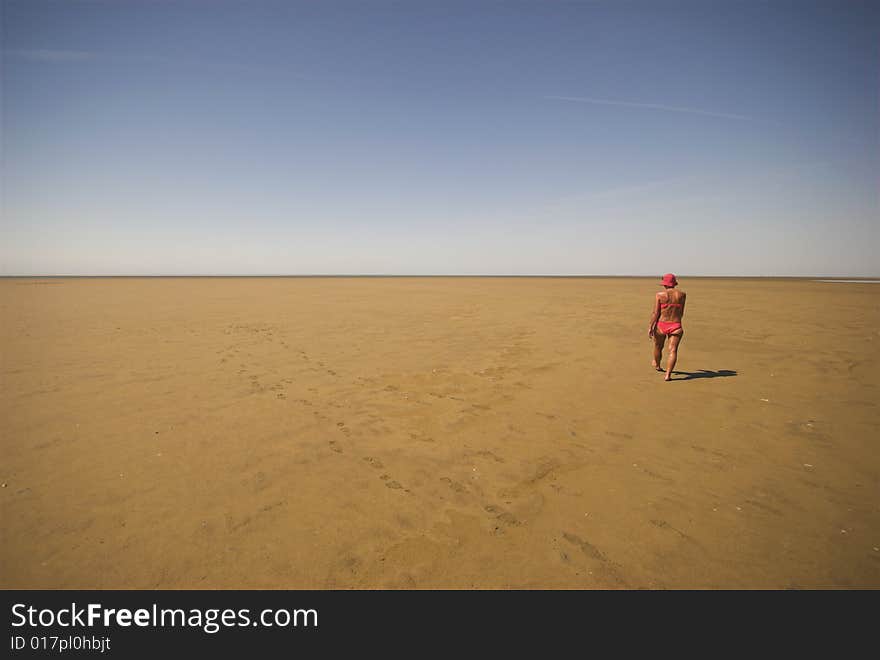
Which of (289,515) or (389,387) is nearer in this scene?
(289,515)

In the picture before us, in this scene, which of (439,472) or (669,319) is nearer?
(439,472)

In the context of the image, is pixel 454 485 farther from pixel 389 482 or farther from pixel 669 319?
pixel 669 319

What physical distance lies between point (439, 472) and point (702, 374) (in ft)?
22.9

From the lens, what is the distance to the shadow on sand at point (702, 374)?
312 inches

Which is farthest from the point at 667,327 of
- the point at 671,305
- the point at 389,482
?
the point at 389,482

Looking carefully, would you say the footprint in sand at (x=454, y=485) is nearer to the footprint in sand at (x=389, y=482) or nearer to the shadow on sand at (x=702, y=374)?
the footprint in sand at (x=389, y=482)

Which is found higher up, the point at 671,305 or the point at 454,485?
the point at 671,305

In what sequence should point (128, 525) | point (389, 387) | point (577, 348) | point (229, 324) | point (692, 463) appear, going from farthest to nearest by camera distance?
point (229, 324), point (577, 348), point (389, 387), point (692, 463), point (128, 525)

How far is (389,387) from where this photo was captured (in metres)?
7.39

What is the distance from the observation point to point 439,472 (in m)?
4.30
